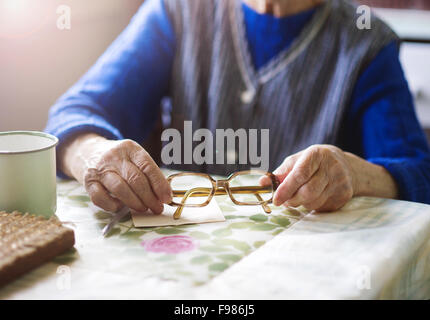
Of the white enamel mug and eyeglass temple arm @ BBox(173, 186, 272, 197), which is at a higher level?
the white enamel mug

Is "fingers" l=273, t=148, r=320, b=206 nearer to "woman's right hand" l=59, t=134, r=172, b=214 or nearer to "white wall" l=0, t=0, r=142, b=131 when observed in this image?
"woman's right hand" l=59, t=134, r=172, b=214

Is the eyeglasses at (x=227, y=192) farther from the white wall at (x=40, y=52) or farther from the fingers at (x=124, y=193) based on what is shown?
the white wall at (x=40, y=52)

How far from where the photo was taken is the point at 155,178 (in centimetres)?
86

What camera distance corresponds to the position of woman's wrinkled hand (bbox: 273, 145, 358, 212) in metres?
0.87

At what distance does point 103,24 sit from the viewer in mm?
2080

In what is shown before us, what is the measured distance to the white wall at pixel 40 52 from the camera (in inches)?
64.2

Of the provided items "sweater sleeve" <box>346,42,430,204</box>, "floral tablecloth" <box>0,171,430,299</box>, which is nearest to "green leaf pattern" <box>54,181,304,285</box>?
"floral tablecloth" <box>0,171,430,299</box>

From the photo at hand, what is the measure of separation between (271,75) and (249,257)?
77cm

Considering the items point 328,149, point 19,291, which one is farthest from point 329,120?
point 19,291

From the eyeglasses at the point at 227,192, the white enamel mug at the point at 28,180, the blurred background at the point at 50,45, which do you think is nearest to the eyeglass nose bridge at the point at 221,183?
the eyeglasses at the point at 227,192

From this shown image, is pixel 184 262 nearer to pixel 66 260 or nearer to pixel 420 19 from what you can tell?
pixel 66 260

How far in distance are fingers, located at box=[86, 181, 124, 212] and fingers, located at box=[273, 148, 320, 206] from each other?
0.26m

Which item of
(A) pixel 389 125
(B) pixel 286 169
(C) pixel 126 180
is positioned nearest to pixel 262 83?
(A) pixel 389 125

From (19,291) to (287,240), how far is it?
36 centimetres
